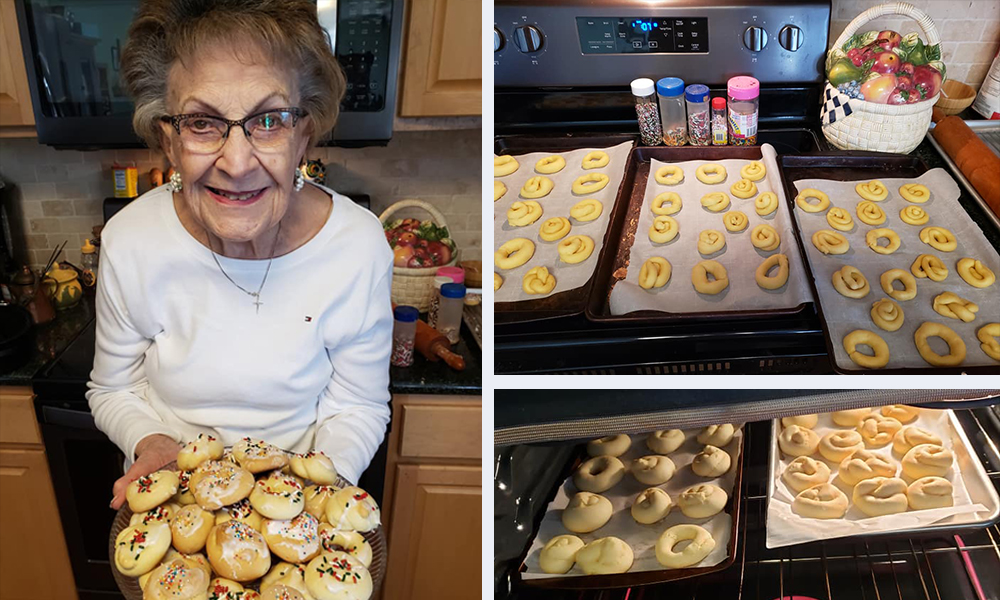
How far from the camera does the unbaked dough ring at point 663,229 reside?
1210 mm

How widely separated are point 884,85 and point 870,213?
7.3 inches

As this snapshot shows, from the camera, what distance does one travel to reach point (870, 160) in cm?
130

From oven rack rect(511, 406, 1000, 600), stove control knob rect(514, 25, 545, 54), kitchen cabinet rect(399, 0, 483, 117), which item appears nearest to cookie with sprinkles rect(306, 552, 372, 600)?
oven rack rect(511, 406, 1000, 600)

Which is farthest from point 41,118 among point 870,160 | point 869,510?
point 869,510

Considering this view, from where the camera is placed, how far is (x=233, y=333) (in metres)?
1.45

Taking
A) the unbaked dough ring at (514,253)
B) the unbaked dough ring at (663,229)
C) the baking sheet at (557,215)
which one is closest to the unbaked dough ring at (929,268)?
the unbaked dough ring at (663,229)

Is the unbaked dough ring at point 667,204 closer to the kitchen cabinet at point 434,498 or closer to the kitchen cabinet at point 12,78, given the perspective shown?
the kitchen cabinet at point 434,498

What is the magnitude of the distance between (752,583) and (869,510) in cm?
24

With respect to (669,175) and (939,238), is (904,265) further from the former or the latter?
(669,175)

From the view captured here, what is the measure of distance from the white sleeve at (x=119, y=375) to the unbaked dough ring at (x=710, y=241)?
37.2 inches

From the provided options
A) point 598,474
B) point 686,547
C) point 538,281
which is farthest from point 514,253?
point 686,547

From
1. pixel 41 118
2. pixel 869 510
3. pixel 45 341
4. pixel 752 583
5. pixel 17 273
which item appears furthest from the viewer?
pixel 17 273

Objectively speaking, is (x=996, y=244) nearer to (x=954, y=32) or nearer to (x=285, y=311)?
(x=954, y=32)

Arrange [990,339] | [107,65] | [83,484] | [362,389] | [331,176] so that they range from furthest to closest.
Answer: [331,176] < [83,484] < [107,65] < [362,389] < [990,339]
